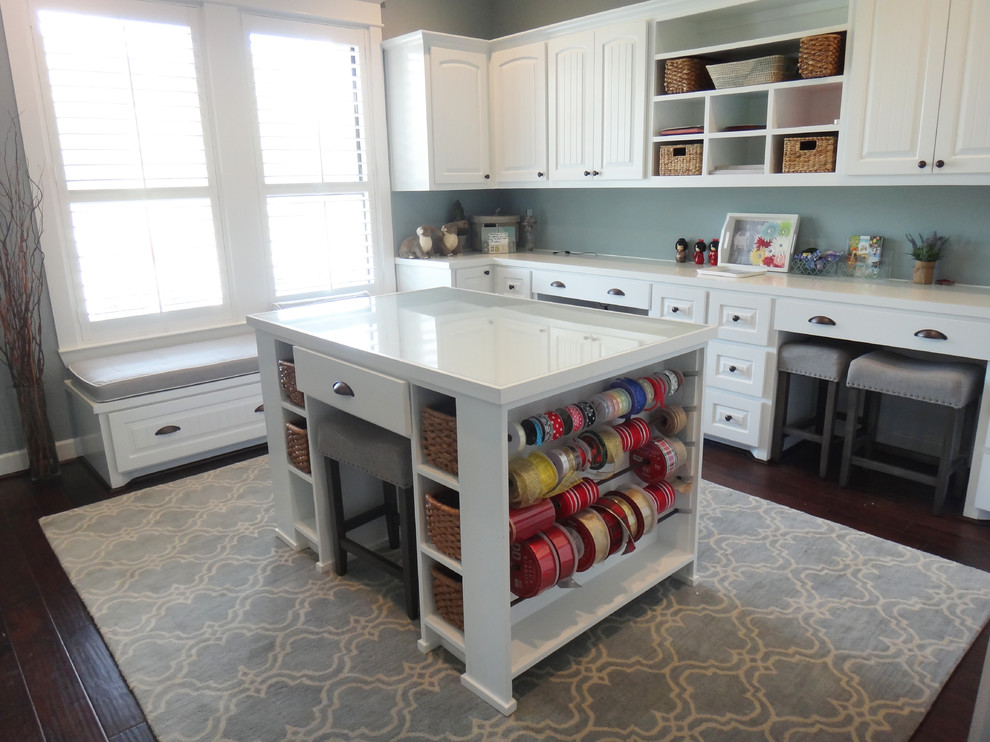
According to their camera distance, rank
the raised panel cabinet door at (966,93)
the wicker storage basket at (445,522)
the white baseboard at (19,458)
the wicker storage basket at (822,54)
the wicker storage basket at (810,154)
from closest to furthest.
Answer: the wicker storage basket at (445,522) → the raised panel cabinet door at (966,93) → the wicker storage basket at (822,54) → the wicker storage basket at (810,154) → the white baseboard at (19,458)

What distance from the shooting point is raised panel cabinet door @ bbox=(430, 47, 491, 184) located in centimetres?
425

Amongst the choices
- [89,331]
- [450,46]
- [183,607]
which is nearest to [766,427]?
[183,607]

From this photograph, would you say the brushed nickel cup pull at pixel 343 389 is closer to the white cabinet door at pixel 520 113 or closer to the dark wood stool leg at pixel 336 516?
the dark wood stool leg at pixel 336 516

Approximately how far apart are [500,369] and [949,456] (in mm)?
2100

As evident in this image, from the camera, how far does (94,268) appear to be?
3.50m

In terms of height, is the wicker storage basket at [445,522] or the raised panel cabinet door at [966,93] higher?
the raised panel cabinet door at [966,93]

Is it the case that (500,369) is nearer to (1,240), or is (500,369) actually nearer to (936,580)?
(936,580)

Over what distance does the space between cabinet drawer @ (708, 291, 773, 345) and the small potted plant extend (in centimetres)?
65

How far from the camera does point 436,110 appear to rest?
14.0 feet

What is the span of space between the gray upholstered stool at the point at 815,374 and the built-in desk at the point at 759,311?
0.14 ft

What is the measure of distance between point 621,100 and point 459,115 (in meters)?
1.05

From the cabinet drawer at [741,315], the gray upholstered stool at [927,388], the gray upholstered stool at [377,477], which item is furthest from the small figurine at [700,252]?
the gray upholstered stool at [377,477]

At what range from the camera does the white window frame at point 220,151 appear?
3.23m

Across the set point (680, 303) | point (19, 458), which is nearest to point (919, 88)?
point (680, 303)
